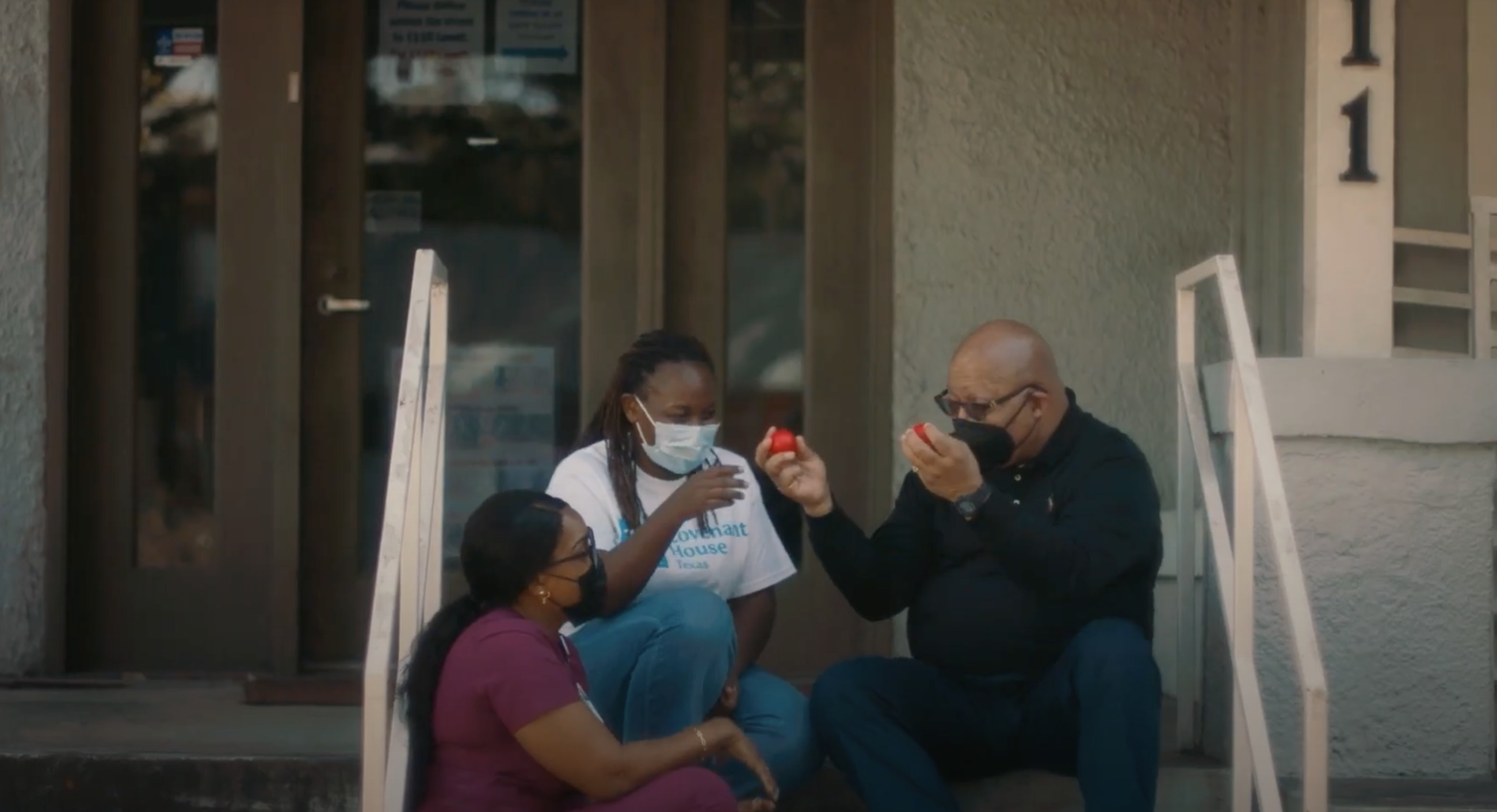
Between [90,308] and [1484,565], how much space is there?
3.80 meters

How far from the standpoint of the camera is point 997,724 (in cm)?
386

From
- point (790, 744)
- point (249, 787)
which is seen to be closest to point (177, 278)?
point (249, 787)

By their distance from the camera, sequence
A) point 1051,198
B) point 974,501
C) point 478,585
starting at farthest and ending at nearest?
point 1051,198 → point 974,501 → point 478,585

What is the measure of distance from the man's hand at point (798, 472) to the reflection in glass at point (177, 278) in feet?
7.84

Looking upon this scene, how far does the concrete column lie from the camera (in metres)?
4.57

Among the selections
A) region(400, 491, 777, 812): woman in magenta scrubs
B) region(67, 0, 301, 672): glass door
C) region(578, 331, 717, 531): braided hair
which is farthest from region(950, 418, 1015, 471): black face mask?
region(67, 0, 301, 672): glass door

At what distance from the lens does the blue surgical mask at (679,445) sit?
404 centimetres

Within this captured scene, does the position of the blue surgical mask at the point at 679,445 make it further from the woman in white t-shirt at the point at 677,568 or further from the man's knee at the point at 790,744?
the man's knee at the point at 790,744

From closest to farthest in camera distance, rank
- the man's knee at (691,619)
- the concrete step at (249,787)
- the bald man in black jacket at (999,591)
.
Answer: the bald man in black jacket at (999,591) → the man's knee at (691,619) → the concrete step at (249,787)

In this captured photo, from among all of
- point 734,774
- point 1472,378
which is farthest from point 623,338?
point 1472,378

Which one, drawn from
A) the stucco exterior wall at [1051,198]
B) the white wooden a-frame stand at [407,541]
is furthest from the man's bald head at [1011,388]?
the stucco exterior wall at [1051,198]

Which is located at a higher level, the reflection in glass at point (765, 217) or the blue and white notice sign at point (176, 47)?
the blue and white notice sign at point (176, 47)

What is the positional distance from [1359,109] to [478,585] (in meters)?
2.46

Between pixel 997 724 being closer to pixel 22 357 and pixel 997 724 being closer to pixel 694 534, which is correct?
pixel 694 534
